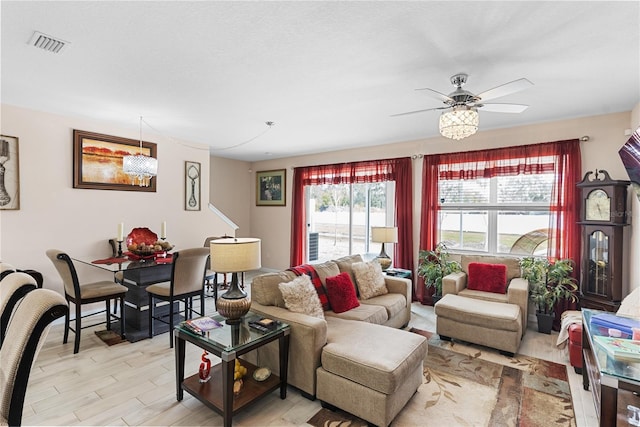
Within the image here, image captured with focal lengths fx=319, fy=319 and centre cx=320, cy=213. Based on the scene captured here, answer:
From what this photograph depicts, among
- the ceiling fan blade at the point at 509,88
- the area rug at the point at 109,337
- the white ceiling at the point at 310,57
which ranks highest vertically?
the white ceiling at the point at 310,57

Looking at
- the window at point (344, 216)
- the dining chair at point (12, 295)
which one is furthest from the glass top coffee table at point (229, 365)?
the window at point (344, 216)

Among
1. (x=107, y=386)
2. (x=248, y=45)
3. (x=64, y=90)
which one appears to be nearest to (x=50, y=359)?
(x=107, y=386)

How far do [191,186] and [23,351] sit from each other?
Answer: 13.9 feet

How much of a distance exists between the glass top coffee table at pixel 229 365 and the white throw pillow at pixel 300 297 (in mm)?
238

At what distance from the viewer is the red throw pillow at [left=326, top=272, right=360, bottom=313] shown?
312cm

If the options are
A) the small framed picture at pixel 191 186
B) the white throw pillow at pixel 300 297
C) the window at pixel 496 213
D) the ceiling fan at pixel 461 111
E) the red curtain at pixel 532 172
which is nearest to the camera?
the ceiling fan at pixel 461 111

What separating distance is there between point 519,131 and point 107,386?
209 inches

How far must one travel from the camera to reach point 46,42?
2205mm

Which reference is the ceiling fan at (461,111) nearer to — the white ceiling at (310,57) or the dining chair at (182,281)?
the white ceiling at (310,57)

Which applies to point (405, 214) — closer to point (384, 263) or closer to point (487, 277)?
point (384, 263)

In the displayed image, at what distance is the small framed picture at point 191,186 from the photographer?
5.21 metres

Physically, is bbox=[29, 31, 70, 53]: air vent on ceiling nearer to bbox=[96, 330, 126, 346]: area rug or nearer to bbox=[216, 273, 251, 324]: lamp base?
bbox=[216, 273, 251, 324]: lamp base

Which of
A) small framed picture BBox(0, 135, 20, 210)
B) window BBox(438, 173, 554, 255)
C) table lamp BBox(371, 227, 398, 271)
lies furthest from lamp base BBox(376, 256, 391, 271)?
small framed picture BBox(0, 135, 20, 210)

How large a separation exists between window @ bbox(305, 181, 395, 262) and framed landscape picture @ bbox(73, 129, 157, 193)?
3.24 meters
